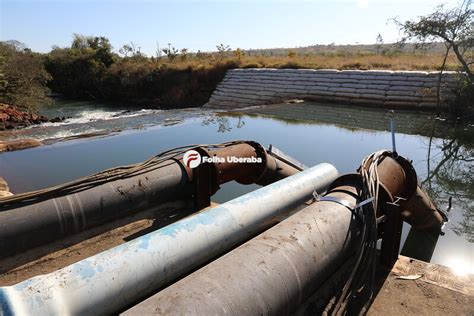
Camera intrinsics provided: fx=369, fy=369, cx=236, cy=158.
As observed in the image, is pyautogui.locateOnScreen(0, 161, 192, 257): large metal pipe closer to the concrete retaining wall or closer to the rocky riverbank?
the concrete retaining wall

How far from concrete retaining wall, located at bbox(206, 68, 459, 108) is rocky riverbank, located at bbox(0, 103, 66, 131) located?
795 centimetres

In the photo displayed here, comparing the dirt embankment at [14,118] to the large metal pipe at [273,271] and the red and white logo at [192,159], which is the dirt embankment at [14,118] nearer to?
the red and white logo at [192,159]

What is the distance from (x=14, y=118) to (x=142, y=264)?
581 inches

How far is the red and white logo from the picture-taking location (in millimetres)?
4109

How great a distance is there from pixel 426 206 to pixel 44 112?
20930 mm

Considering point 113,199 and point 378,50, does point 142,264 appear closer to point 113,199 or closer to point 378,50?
point 113,199

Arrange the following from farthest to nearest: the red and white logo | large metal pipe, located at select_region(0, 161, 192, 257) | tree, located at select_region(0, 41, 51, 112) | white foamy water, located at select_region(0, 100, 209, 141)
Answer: tree, located at select_region(0, 41, 51, 112) < white foamy water, located at select_region(0, 100, 209, 141) < the red and white logo < large metal pipe, located at select_region(0, 161, 192, 257)

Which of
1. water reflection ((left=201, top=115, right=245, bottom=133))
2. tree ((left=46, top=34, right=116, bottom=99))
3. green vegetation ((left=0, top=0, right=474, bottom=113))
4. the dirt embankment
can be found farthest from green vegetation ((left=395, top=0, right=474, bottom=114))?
tree ((left=46, top=34, right=116, bottom=99))

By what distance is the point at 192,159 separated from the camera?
13.6ft

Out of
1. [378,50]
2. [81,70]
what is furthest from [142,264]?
[378,50]

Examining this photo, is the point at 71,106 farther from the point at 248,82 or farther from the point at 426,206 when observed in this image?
the point at 426,206

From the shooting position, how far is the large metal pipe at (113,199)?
300cm

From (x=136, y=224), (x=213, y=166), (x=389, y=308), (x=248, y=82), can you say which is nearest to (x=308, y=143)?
(x=213, y=166)

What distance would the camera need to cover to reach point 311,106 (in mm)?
15453
